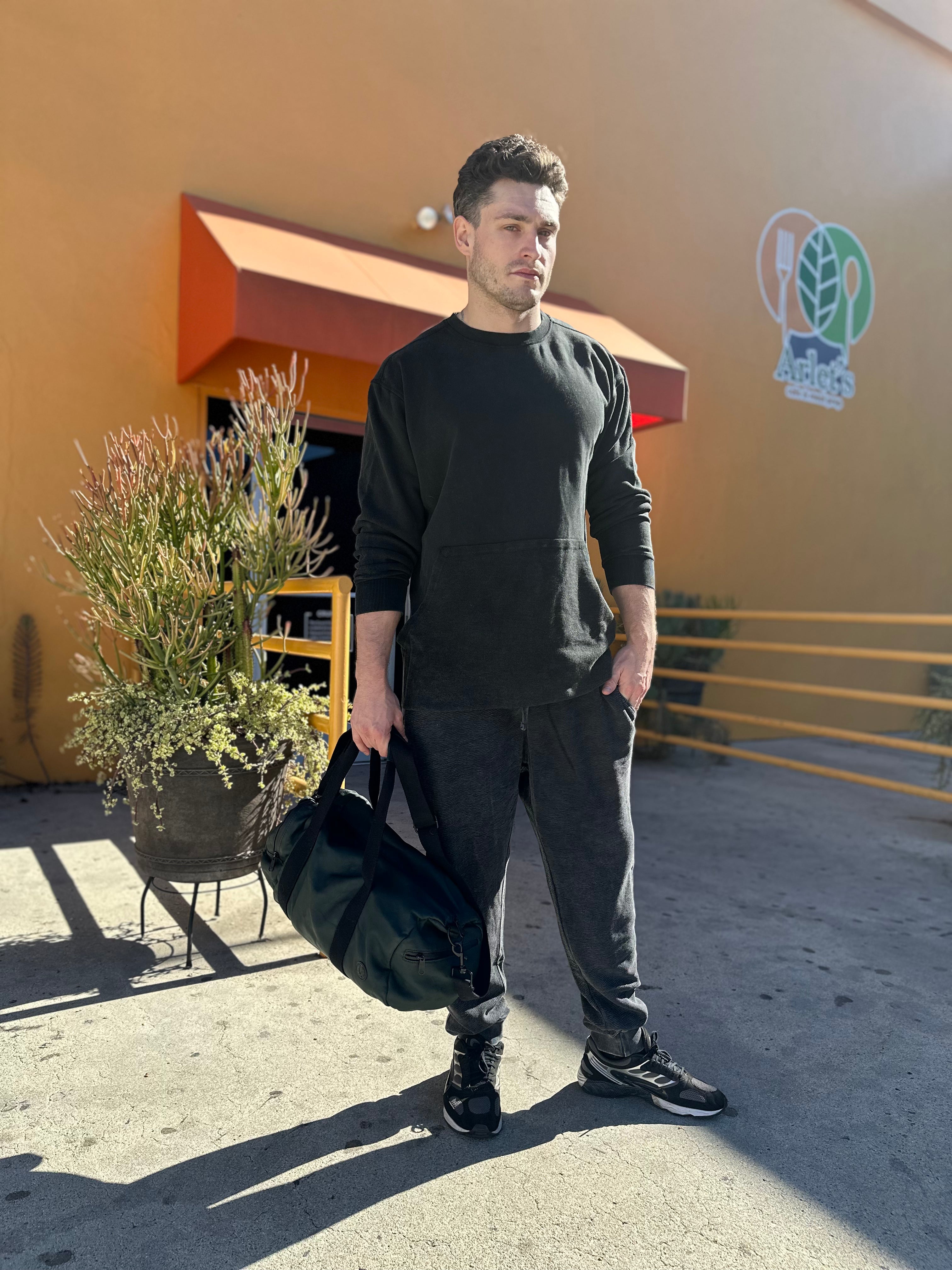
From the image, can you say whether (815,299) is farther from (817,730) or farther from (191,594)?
(191,594)

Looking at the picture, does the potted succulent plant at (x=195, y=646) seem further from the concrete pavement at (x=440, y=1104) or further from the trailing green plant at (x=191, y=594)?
the concrete pavement at (x=440, y=1104)

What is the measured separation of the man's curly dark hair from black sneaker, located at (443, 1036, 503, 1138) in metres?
1.63

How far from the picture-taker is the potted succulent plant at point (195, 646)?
2609 mm

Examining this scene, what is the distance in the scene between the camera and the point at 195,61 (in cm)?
535

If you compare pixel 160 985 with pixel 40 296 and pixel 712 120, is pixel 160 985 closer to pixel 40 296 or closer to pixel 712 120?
pixel 40 296

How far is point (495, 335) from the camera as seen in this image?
1774 mm

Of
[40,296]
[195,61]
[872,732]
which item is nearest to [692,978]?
[40,296]

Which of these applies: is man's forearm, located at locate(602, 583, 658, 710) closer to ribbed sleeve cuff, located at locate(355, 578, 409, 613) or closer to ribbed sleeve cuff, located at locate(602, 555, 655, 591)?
ribbed sleeve cuff, located at locate(602, 555, 655, 591)

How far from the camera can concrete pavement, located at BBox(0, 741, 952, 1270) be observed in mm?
1525

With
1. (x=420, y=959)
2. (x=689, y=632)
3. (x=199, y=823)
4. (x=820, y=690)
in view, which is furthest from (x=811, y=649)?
(x=420, y=959)

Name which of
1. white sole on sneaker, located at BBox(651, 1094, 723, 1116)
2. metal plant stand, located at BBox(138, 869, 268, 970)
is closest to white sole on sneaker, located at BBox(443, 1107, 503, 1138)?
white sole on sneaker, located at BBox(651, 1094, 723, 1116)

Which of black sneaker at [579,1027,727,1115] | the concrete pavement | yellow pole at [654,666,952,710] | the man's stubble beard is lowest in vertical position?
the concrete pavement

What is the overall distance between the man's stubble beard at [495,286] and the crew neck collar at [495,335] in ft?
0.15

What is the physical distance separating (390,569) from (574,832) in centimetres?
65
